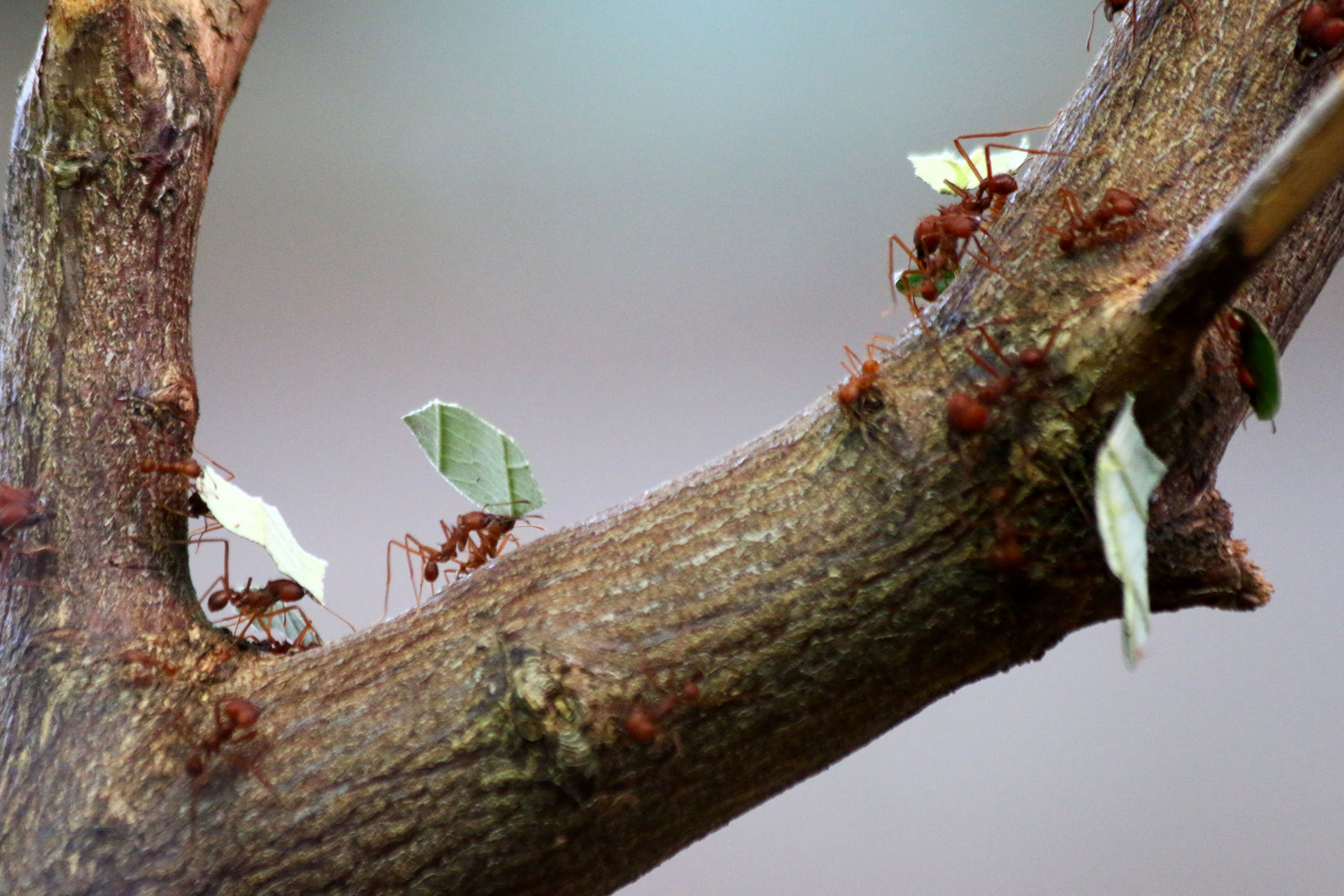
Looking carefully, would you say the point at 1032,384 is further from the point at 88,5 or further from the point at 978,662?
the point at 88,5

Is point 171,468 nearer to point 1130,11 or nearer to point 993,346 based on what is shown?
point 993,346

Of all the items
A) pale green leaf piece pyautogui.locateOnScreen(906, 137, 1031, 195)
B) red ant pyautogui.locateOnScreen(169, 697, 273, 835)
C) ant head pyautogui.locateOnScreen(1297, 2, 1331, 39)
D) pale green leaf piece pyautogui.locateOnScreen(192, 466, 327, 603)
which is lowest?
red ant pyautogui.locateOnScreen(169, 697, 273, 835)

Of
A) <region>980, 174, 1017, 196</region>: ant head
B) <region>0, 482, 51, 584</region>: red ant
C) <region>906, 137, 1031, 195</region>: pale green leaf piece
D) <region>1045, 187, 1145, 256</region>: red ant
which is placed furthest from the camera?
<region>906, 137, 1031, 195</region>: pale green leaf piece

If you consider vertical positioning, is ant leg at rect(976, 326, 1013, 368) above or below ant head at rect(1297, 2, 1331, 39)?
below

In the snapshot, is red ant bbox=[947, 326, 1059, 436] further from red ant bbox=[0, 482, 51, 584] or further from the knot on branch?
red ant bbox=[0, 482, 51, 584]

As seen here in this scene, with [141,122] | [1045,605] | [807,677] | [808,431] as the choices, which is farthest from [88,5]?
[1045,605]

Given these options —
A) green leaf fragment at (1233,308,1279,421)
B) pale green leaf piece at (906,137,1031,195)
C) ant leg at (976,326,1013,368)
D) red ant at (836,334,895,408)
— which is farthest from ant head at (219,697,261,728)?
pale green leaf piece at (906,137,1031,195)
